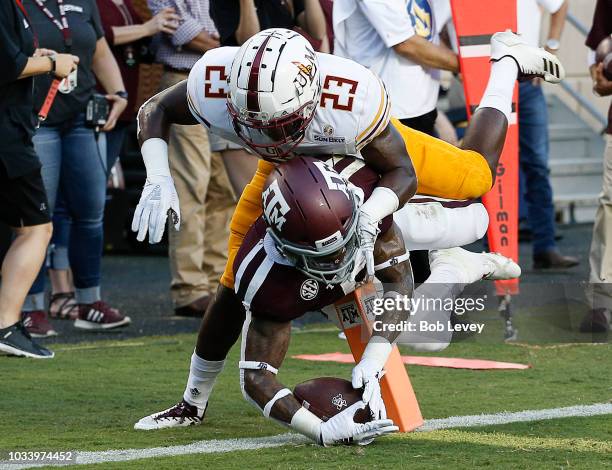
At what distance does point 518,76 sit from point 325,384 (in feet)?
7.40

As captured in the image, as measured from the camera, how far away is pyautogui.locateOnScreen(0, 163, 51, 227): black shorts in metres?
6.08

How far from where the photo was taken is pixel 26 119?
6.14m

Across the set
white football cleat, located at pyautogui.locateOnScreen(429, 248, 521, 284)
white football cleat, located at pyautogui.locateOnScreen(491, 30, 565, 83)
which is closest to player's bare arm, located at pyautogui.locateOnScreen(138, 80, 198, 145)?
white football cleat, located at pyautogui.locateOnScreen(429, 248, 521, 284)

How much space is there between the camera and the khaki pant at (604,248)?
6352mm

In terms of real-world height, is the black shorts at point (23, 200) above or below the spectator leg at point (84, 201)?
above

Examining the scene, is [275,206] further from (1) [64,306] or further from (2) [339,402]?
(1) [64,306]

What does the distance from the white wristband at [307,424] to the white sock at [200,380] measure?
0.64m

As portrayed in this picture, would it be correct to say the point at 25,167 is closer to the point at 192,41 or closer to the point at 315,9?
the point at 192,41

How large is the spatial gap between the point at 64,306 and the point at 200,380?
114 inches

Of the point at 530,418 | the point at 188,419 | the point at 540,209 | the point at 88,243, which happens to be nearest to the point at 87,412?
the point at 188,419

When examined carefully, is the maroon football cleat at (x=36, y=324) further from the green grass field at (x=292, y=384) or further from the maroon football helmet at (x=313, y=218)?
the maroon football helmet at (x=313, y=218)

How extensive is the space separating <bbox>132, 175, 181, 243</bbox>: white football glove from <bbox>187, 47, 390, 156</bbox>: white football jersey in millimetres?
281

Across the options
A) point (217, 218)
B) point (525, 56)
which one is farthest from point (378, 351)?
point (217, 218)

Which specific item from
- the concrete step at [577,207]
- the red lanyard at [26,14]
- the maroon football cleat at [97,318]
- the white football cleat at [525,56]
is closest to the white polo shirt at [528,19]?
the white football cleat at [525,56]
